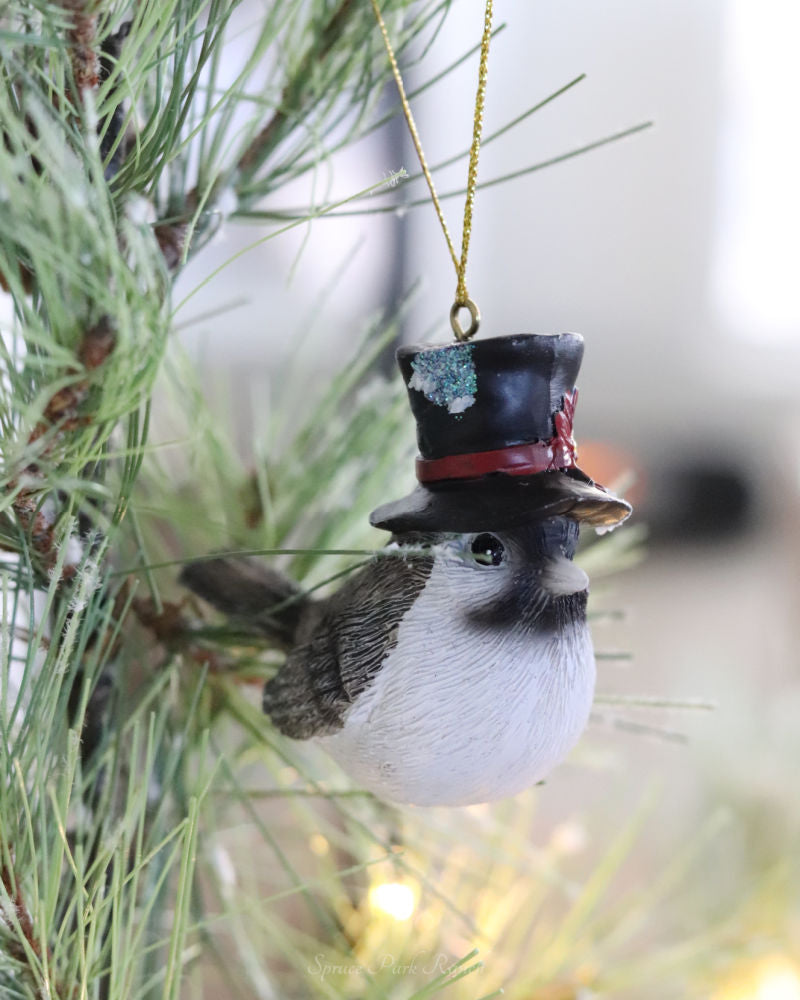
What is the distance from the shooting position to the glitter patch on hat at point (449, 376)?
0.23m

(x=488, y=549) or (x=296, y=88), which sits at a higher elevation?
(x=296, y=88)

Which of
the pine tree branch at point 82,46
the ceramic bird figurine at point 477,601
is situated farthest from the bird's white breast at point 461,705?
the pine tree branch at point 82,46

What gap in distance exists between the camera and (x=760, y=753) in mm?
552

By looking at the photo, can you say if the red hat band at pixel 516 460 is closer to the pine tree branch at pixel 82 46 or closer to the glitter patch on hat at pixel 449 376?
the glitter patch on hat at pixel 449 376

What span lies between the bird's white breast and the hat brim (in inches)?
0.6

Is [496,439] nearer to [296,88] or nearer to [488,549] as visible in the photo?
[488,549]

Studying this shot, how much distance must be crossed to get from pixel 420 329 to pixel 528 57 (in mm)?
309

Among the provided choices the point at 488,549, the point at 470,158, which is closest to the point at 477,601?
the point at 488,549

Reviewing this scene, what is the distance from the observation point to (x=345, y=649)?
245 millimetres

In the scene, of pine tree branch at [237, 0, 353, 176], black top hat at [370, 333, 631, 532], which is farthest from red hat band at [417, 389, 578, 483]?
pine tree branch at [237, 0, 353, 176]

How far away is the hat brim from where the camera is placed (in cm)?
23

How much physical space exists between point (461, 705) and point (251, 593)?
0.09 metres

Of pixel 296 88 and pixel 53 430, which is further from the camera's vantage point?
pixel 296 88

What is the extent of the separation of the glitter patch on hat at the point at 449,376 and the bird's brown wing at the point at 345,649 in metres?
0.04
